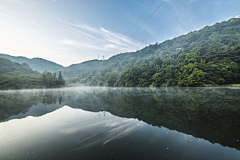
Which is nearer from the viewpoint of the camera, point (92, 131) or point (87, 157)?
point (87, 157)

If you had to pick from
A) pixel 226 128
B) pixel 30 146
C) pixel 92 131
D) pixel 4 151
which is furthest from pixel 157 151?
pixel 4 151

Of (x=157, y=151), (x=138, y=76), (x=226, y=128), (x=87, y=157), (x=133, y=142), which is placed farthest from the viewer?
(x=138, y=76)

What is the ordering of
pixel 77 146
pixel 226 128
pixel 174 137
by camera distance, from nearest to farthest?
1. pixel 77 146
2. pixel 174 137
3. pixel 226 128

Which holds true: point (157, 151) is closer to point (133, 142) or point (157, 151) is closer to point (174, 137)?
point (133, 142)

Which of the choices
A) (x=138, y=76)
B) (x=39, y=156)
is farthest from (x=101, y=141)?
(x=138, y=76)

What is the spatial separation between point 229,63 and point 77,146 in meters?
69.6

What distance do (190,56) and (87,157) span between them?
230 ft

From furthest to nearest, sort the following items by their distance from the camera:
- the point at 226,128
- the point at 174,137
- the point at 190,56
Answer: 1. the point at 190,56
2. the point at 226,128
3. the point at 174,137

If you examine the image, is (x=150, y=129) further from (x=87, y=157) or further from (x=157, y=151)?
(x=87, y=157)

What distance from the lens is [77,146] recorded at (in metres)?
3.92

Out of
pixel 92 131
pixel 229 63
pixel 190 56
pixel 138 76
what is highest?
pixel 190 56

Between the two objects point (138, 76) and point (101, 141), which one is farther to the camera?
point (138, 76)

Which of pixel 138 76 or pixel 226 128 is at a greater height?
pixel 138 76

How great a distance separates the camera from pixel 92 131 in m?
5.36
